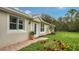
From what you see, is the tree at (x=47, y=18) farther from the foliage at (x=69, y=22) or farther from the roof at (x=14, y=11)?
the roof at (x=14, y=11)

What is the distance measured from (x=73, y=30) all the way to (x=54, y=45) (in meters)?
0.93

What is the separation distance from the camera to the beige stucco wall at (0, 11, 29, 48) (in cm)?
607

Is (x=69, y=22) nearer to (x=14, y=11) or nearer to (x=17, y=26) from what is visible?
(x=17, y=26)

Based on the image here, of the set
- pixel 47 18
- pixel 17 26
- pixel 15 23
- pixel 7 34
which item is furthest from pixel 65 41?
pixel 7 34

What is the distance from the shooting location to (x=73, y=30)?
6324mm

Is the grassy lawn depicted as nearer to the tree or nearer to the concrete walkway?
the concrete walkway

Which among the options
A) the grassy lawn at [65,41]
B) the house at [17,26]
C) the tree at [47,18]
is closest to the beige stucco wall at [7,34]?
the house at [17,26]

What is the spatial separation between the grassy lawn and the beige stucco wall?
0.63m

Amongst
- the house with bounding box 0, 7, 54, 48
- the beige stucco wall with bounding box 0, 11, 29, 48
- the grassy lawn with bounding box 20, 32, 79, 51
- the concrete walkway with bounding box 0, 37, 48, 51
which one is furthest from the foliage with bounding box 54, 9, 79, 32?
the beige stucco wall with bounding box 0, 11, 29, 48

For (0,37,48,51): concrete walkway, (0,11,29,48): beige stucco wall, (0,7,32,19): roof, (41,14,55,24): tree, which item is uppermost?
(0,7,32,19): roof

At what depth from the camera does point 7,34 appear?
20.8 ft

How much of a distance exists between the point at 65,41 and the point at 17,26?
1.99m
